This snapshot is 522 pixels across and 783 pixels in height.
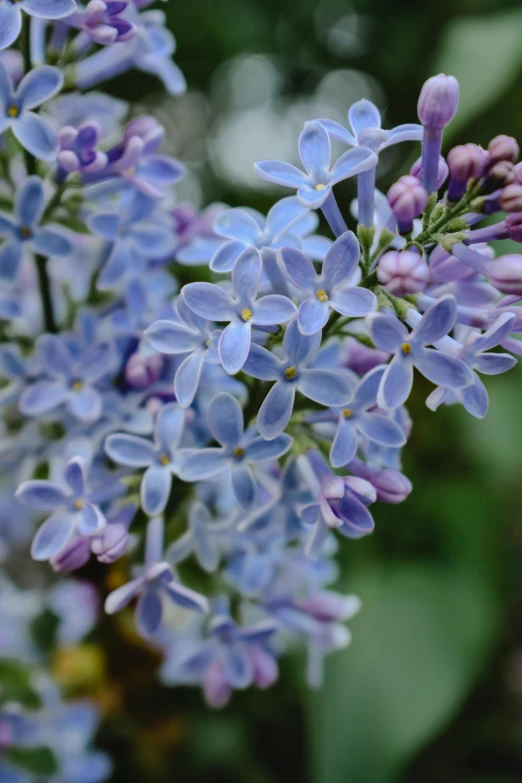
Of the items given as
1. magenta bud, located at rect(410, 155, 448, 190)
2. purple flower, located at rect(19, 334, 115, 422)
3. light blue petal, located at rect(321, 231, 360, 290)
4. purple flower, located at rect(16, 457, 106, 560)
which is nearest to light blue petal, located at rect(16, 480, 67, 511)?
purple flower, located at rect(16, 457, 106, 560)

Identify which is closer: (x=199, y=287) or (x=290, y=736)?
(x=199, y=287)

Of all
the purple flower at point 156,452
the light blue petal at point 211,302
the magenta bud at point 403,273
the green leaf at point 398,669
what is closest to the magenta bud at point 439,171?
the magenta bud at point 403,273

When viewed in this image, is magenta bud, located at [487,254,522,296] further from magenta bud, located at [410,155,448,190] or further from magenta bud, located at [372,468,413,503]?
magenta bud, located at [372,468,413,503]

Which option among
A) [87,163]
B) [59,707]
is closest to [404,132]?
[87,163]

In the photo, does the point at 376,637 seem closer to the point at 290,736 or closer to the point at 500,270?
the point at 290,736

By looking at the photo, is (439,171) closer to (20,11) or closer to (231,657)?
(20,11)

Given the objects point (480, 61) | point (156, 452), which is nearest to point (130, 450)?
point (156, 452)

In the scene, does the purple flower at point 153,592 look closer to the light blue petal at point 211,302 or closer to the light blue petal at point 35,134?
the light blue petal at point 211,302
